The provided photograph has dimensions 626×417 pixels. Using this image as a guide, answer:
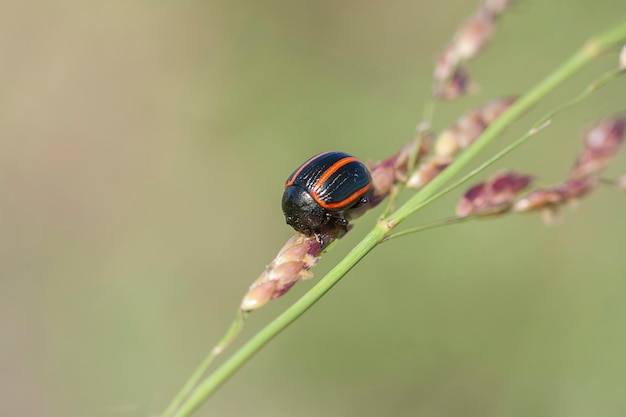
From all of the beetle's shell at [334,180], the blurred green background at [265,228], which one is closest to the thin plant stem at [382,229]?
the beetle's shell at [334,180]

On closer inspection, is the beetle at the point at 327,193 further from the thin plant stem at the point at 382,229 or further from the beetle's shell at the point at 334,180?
the thin plant stem at the point at 382,229

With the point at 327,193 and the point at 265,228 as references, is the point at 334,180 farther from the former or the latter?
the point at 265,228

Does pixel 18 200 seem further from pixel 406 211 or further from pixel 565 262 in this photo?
pixel 406 211

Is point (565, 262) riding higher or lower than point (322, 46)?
lower

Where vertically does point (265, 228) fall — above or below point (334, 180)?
below

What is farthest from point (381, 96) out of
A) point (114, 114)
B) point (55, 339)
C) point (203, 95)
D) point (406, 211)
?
point (406, 211)

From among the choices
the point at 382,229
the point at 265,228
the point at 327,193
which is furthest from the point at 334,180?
the point at 265,228
